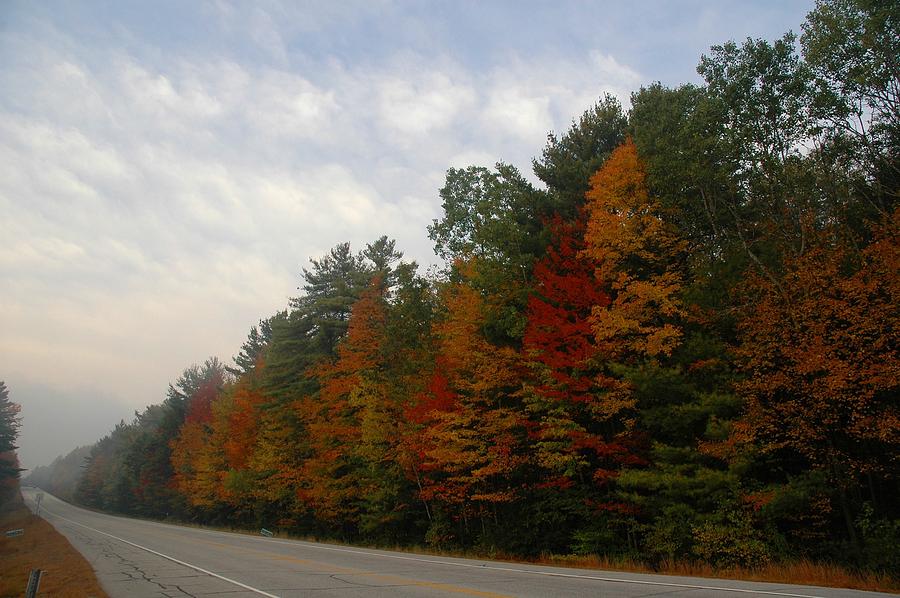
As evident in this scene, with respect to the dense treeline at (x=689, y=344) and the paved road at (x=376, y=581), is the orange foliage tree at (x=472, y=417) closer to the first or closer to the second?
the dense treeline at (x=689, y=344)

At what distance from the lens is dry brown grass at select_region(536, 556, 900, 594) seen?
1118 cm

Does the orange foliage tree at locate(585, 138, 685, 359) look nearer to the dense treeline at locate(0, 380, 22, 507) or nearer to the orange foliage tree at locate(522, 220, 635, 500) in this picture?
the orange foliage tree at locate(522, 220, 635, 500)

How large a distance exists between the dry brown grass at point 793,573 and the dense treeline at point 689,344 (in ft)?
3.80

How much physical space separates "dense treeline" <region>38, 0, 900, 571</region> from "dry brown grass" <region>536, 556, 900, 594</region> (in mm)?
1159

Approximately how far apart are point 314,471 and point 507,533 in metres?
16.5

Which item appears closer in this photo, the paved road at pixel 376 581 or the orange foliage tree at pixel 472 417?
the paved road at pixel 376 581

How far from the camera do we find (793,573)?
12.6m

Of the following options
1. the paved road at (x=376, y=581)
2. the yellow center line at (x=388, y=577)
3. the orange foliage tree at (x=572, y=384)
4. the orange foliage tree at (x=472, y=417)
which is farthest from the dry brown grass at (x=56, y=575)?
the orange foliage tree at (x=572, y=384)

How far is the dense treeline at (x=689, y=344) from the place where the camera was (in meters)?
14.9

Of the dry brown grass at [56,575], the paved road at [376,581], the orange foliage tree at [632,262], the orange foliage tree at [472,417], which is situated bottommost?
the dry brown grass at [56,575]

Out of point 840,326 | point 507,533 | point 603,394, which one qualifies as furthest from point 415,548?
point 840,326

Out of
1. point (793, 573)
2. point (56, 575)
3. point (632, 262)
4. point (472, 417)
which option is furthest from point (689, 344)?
point (56, 575)

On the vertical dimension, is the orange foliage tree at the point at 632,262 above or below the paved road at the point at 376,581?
above

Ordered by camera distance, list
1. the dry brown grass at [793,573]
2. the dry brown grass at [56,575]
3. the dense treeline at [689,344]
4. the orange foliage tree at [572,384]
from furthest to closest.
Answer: the orange foliage tree at [572,384] < the dense treeline at [689,344] < the dry brown grass at [56,575] < the dry brown grass at [793,573]
